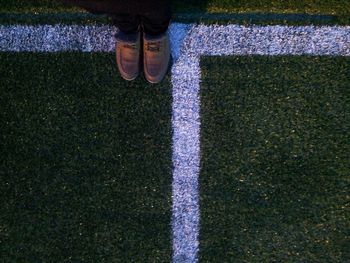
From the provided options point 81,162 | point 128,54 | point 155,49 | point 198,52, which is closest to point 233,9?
point 198,52

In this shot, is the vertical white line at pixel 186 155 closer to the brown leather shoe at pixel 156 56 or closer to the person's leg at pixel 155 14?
the brown leather shoe at pixel 156 56

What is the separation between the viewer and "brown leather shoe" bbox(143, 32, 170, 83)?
2.09 m

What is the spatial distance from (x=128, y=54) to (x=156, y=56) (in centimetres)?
13

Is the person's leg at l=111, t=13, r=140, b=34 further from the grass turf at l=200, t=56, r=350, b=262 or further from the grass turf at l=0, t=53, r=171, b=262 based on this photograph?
the grass turf at l=200, t=56, r=350, b=262

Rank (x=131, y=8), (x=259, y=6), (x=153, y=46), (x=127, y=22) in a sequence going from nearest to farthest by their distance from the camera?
(x=131, y=8)
(x=127, y=22)
(x=153, y=46)
(x=259, y=6)

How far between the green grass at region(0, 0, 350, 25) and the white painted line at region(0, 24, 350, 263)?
0.04 meters

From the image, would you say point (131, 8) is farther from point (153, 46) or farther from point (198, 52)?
point (198, 52)

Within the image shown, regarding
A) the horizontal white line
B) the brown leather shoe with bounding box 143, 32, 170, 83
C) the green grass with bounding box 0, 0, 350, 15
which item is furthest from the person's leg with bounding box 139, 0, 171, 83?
the green grass with bounding box 0, 0, 350, 15

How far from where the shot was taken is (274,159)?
212 cm

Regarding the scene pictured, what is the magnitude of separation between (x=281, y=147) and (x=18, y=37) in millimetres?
1385

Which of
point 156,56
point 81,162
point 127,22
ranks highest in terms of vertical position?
point 127,22

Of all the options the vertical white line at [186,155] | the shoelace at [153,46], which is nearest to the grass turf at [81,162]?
the vertical white line at [186,155]

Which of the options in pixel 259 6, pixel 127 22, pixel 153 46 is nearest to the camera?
pixel 127 22

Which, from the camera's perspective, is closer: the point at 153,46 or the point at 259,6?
the point at 153,46
